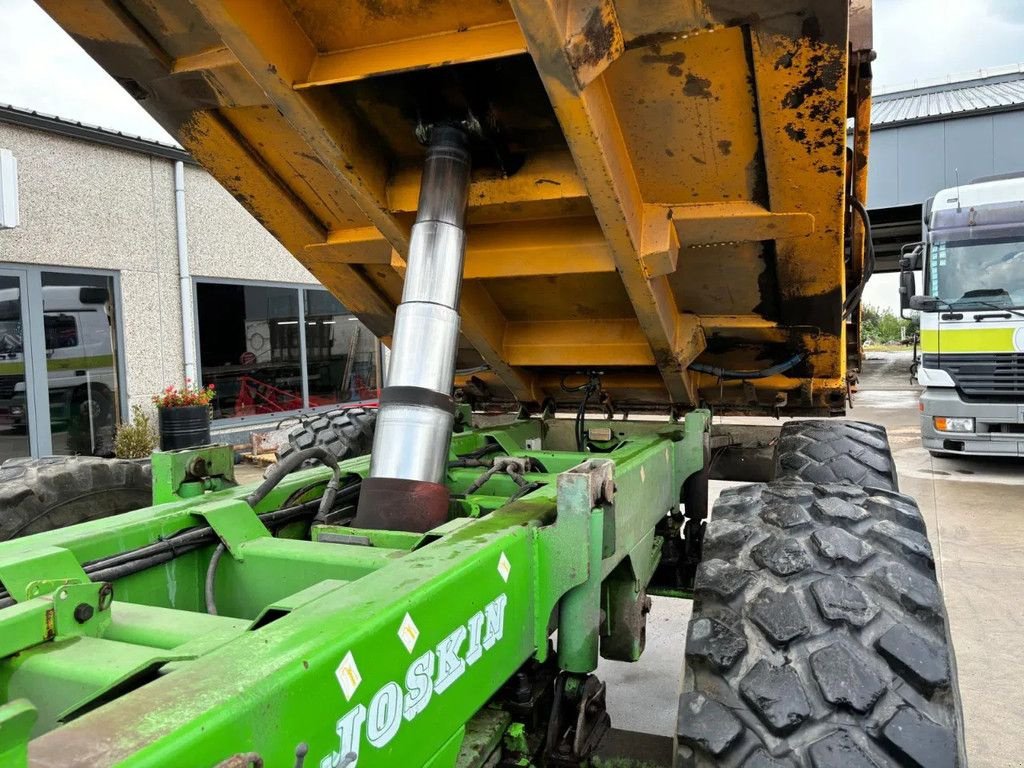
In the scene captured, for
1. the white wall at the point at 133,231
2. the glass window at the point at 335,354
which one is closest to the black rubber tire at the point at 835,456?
the white wall at the point at 133,231

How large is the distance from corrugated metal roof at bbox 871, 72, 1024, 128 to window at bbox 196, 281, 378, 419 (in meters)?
11.0

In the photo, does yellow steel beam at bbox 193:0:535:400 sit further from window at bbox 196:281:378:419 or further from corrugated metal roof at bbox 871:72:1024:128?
corrugated metal roof at bbox 871:72:1024:128

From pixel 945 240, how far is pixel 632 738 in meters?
8.18

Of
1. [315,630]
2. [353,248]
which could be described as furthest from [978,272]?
[315,630]

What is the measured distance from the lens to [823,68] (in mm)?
2117

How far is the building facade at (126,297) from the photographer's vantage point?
7.75m

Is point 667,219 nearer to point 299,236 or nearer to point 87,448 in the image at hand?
point 299,236

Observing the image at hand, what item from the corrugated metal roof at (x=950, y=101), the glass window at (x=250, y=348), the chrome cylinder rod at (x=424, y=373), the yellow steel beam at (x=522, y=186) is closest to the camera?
the chrome cylinder rod at (x=424, y=373)

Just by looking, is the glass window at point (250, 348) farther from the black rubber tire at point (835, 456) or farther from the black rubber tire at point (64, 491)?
the black rubber tire at point (835, 456)

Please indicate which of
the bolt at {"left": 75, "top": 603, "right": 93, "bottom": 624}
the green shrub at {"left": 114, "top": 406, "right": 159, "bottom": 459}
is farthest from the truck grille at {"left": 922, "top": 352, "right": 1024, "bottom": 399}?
the bolt at {"left": 75, "top": 603, "right": 93, "bottom": 624}

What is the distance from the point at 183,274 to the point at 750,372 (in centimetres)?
780

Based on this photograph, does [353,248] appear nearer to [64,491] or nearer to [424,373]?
[424,373]

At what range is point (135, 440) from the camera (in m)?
8.34

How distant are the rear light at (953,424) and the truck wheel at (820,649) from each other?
7.86m
